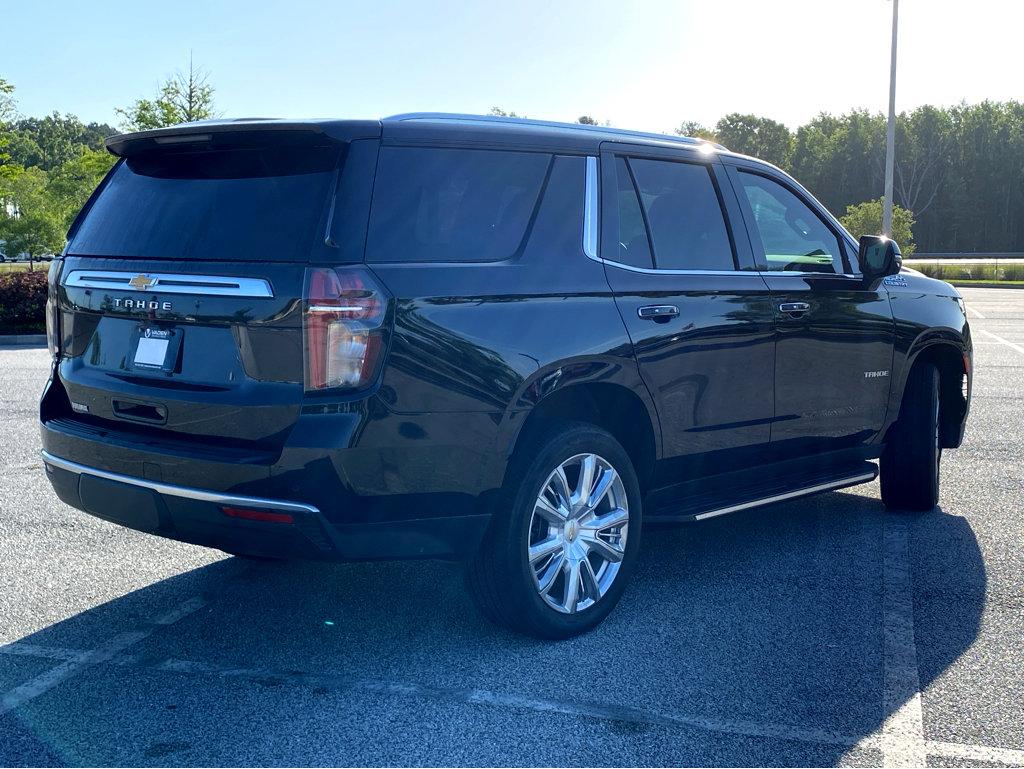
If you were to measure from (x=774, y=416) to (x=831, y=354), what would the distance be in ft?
1.89

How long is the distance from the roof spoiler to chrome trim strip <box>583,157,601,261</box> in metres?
1.02

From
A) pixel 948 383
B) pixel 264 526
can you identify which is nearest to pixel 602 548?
pixel 264 526

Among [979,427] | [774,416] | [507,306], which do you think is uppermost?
[507,306]

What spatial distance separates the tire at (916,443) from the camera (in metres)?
6.48

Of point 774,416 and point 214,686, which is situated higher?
point 774,416

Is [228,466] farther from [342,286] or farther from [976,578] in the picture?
[976,578]

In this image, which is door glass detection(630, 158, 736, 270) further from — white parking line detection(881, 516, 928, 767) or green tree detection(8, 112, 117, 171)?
green tree detection(8, 112, 117, 171)

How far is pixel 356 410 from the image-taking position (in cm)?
367

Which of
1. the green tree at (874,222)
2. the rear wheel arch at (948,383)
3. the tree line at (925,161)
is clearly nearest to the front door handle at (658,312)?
the rear wheel arch at (948,383)

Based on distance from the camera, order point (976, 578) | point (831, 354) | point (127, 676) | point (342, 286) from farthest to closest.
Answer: point (831, 354), point (976, 578), point (127, 676), point (342, 286)

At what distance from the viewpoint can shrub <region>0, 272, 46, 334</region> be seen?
18.4 m

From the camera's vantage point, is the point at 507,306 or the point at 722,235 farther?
the point at 722,235

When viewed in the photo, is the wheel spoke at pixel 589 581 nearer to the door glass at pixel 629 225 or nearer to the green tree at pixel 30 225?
the door glass at pixel 629 225

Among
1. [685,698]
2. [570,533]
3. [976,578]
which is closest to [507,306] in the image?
[570,533]
